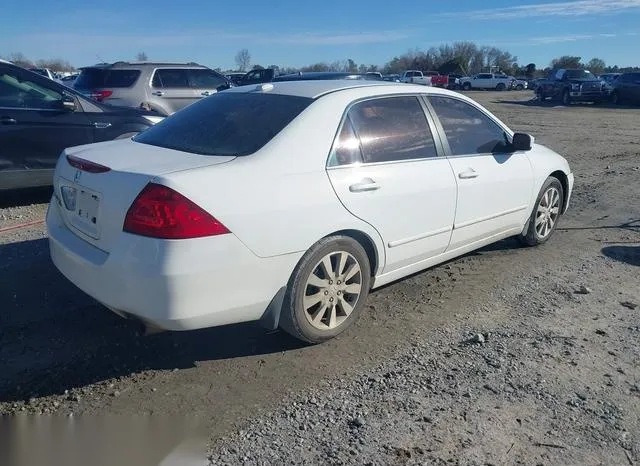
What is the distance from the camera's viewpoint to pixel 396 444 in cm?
287

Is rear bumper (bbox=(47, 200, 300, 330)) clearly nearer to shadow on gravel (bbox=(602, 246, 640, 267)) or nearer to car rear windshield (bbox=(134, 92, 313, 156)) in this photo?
car rear windshield (bbox=(134, 92, 313, 156))

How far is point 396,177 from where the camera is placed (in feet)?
13.4

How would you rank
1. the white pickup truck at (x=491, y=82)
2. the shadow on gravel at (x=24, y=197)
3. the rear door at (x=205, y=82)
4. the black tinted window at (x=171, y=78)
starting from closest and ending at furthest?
the shadow on gravel at (x=24, y=197) < the black tinted window at (x=171, y=78) < the rear door at (x=205, y=82) < the white pickup truck at (x=491, y=82)

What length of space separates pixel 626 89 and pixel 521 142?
2946 centimetres

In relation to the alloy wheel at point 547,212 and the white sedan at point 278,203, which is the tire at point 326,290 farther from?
the alloy wheel at point 547,212

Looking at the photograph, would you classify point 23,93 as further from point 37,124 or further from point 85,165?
point 85,165

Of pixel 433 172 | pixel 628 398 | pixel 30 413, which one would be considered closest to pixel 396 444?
pixel 628 398

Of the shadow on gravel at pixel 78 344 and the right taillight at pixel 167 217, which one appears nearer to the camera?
the right taillight at pixel 167 217

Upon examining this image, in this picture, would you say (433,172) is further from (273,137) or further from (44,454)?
(44,454)

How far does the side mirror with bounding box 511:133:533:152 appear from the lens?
5191 mm

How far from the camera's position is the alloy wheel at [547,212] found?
581cm

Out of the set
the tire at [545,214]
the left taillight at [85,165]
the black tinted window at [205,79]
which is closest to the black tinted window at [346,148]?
the left taillight at [85,165]

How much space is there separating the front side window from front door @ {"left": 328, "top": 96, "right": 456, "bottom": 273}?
476cm

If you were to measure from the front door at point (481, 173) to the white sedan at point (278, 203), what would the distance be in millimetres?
16
